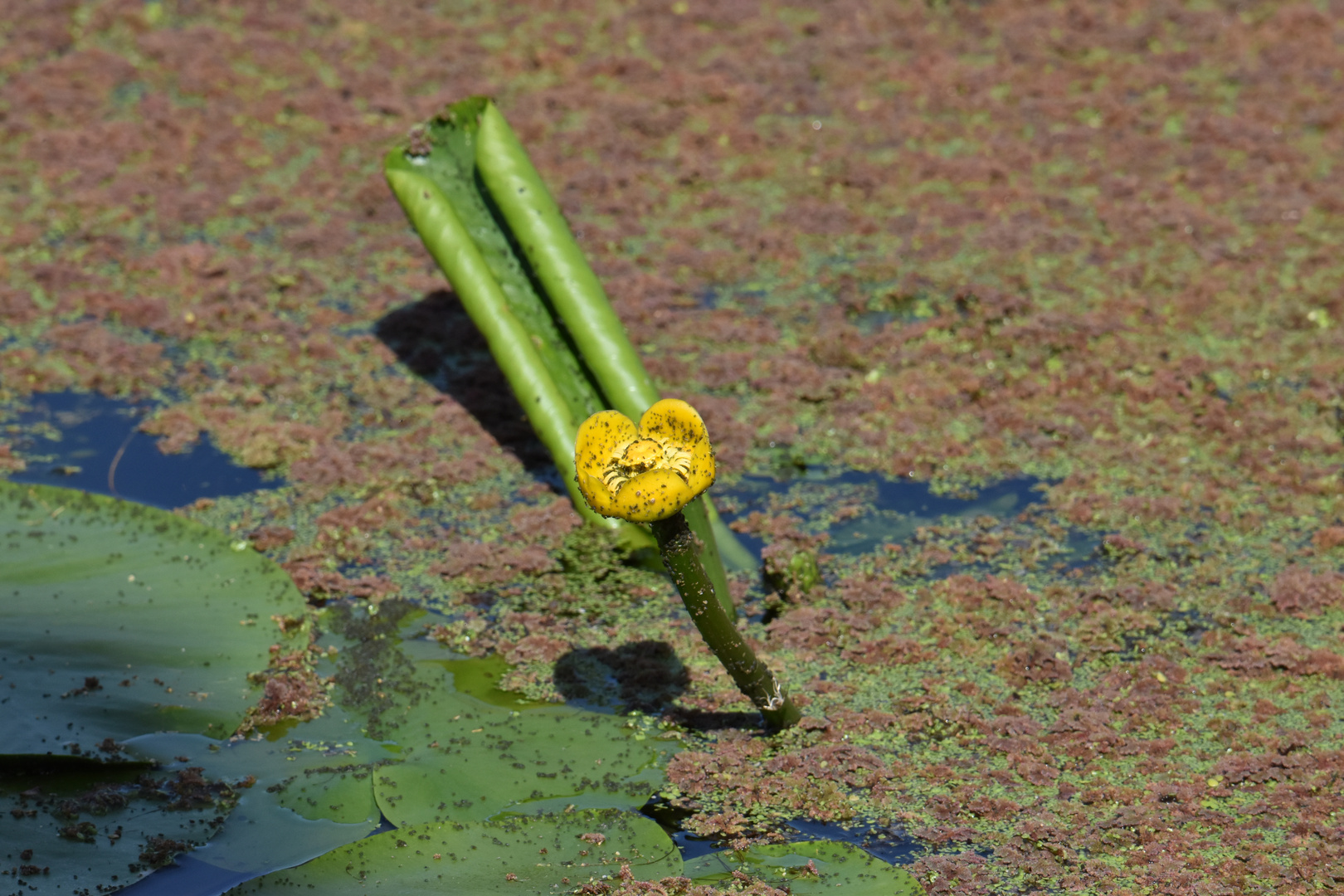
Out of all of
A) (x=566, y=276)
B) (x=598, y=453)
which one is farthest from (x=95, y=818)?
(x=566, y=276)

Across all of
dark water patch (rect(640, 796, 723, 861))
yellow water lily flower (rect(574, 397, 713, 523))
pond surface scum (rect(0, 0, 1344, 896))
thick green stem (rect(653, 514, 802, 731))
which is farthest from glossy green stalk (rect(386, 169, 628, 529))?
yellow water lily flower (rect(574, 397, 713, 523))

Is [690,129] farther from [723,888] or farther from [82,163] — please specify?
[723,888]

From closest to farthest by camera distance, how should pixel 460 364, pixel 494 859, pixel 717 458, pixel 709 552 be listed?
pixel 494 859
pixel 709 552
pixel 717 458
pixel 460 364

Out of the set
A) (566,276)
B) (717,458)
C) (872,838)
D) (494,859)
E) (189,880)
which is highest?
(566,276)

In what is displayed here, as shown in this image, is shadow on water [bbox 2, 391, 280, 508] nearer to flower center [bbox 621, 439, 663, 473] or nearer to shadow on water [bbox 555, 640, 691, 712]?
shadow on water [bbox 555, 640, 691, 712]

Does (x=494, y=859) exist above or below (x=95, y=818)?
below

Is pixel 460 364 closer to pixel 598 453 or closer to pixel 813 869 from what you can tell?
pixel 598 453

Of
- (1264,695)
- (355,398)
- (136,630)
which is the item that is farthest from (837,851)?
(355,398)
